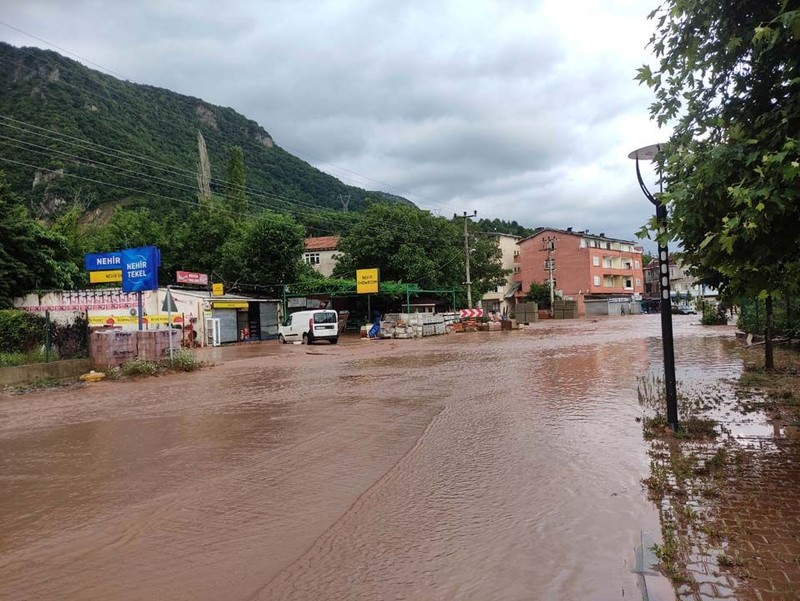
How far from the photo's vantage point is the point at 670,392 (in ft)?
24.1

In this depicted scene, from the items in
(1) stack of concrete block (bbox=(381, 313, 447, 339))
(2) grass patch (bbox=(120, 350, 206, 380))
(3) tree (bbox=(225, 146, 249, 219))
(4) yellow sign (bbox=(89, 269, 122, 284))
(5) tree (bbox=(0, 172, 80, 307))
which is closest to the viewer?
(2) grass patch (bbox=(120, 350, 206, 380))

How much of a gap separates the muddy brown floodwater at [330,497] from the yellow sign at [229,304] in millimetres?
20884

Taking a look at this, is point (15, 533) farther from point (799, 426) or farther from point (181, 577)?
point (799, 426)

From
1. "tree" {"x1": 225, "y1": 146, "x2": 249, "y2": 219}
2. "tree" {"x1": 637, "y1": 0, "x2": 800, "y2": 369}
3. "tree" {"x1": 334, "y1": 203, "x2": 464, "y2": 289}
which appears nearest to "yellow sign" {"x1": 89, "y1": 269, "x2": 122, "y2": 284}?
"tree" {"x1": 334, "y1": 203, "x2": 464, "y2": 289}

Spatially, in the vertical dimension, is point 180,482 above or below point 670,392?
below

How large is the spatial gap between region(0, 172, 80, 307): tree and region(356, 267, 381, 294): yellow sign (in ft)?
56.2

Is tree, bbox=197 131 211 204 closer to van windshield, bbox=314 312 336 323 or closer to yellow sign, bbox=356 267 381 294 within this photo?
yellow sign, bbox=356 267 381 294

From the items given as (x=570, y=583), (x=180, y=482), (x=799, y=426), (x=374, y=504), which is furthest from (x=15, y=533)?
(x=799, y=426)

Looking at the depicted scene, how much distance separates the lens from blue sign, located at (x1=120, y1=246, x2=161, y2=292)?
68.1 feet

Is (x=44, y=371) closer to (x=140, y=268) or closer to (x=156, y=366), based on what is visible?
(x=156, y=366)

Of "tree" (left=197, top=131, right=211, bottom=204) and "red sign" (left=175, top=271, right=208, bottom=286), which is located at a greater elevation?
"tree" (left=197, top=131, right=211, bottom=204)

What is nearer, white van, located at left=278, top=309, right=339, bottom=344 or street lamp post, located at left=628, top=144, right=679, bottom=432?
street lamp post, located at left=628, top=144, right=679, bottom=432

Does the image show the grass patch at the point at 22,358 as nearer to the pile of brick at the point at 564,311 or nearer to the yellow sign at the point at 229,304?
the yellow sign at the point at 229,304

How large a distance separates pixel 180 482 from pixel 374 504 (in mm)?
2365
